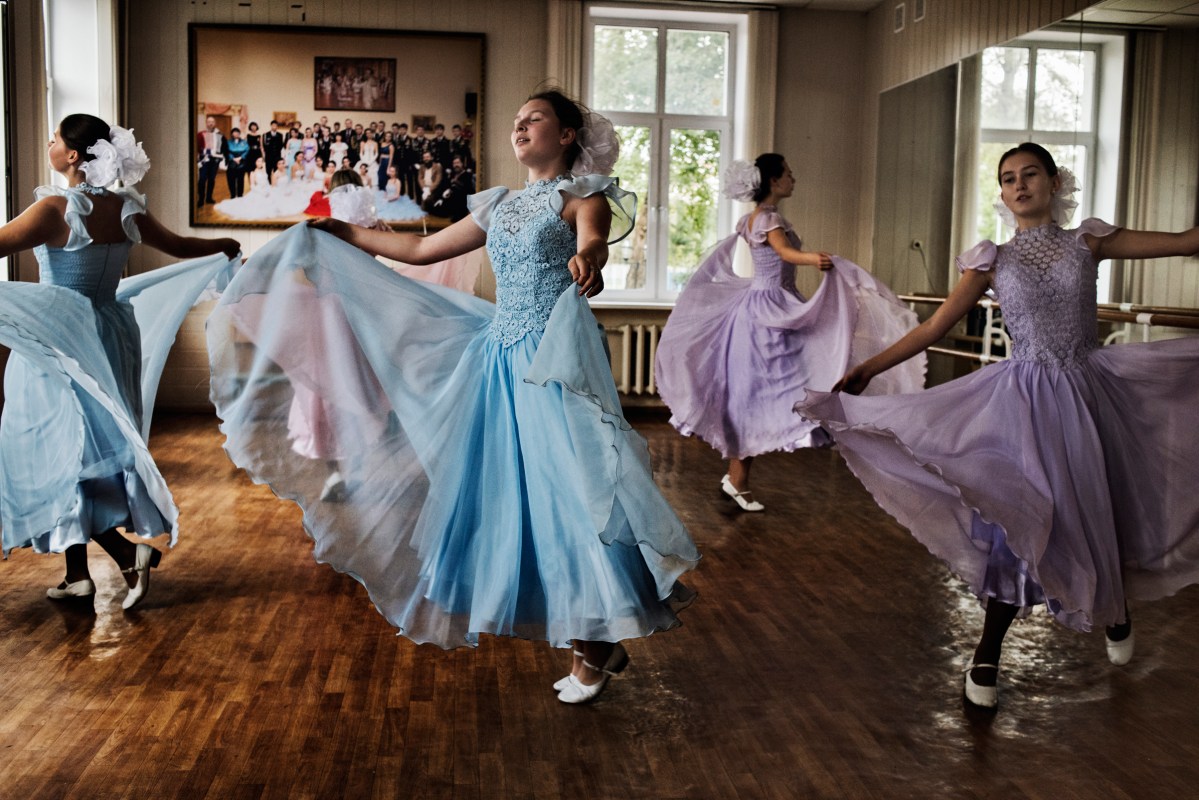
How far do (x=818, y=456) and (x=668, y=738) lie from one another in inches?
184

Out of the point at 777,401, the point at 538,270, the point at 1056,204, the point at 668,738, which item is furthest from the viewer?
the point at 777,401

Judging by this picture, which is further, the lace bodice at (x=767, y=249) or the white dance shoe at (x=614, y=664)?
the lace bodice at (x=767, y=249)

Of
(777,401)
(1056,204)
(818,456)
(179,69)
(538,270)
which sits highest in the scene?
(179,69)

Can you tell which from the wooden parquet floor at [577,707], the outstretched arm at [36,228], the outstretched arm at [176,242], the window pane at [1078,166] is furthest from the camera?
the window pane at [1078,166]

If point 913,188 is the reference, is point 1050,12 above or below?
above

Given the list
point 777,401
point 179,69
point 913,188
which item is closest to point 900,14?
point 913,188

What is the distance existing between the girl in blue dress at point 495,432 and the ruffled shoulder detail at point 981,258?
91cm

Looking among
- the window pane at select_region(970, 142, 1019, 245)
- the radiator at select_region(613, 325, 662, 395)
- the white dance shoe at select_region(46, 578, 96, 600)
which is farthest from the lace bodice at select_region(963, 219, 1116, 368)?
the radiator at select_region(613, 325, 662, 395)

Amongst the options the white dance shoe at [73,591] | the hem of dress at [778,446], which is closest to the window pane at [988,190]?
the hem of dress at [778,446]

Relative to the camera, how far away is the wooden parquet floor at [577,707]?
92.4 inches

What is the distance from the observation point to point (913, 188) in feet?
25.4

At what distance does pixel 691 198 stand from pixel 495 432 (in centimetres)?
642

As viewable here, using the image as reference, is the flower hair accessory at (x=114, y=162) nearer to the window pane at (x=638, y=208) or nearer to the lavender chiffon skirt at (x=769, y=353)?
the lavender chiffon skirt at (x=769, y=353)

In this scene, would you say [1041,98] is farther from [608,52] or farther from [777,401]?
[608,52]
